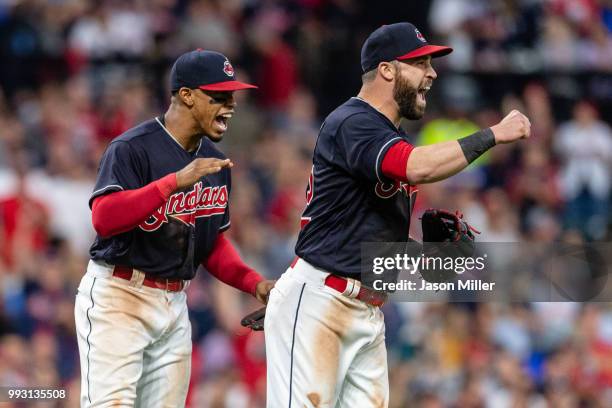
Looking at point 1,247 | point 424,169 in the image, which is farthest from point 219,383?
point 424,169

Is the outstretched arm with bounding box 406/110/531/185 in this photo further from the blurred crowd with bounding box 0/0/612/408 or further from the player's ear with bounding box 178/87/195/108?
the blurred crowd with bounding box 0/0/612/408

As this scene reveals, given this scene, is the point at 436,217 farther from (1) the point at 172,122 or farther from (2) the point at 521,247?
(2) the point at 521,247

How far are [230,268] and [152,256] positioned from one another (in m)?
0.55

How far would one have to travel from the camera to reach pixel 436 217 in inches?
223

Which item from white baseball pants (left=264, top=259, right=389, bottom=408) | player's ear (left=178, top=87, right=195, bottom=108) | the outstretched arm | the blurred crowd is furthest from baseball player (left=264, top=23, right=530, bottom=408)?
the blurred crowd

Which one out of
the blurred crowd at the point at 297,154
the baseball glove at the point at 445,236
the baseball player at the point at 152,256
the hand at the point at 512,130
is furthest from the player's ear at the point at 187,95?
the blurred crowd at the point at 297,154

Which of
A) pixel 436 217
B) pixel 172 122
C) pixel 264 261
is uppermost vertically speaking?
pixel 172 122

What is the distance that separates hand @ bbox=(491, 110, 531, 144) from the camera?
5016 mm

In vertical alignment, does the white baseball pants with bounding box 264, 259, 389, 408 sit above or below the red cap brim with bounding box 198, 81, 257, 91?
below

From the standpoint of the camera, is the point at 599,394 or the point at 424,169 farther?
the point at 599,394

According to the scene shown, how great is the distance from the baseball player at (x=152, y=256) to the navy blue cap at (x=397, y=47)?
626mm

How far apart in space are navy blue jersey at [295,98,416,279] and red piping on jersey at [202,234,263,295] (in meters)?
0.62

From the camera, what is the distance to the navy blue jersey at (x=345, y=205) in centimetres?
540

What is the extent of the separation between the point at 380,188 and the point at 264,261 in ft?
15.0
